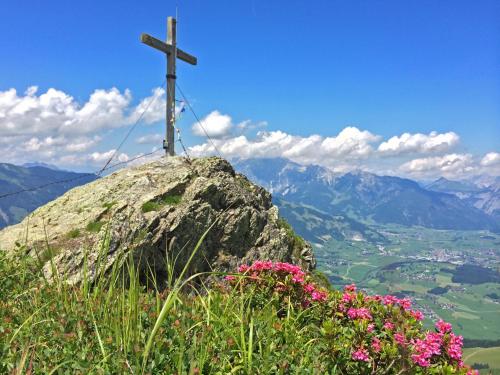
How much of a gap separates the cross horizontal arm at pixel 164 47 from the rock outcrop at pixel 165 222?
4.37 m

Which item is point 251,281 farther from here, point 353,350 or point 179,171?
point 179,171

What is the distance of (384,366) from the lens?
5.39 m

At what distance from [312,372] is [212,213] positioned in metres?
10.6

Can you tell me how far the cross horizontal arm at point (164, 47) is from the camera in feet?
49.8

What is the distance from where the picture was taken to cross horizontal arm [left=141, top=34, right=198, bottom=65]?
49.8ft

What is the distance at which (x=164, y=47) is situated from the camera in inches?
632

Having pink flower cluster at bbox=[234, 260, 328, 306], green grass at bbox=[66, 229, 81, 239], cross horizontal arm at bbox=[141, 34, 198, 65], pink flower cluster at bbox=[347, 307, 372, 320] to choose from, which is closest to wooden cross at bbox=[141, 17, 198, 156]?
cross horizontal arm at bbox=[141, 34, 198, 65]

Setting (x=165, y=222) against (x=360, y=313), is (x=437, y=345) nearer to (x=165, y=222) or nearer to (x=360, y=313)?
(x=360, y=313)

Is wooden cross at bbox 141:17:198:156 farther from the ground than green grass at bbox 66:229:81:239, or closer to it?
farther from the ground

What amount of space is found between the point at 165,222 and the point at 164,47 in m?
7.33

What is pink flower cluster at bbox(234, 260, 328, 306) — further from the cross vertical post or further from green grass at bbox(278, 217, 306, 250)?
green grass at bbox(278, 217, 306, 250)

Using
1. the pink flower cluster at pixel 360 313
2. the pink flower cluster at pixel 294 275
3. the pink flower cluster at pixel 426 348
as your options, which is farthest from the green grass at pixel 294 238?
the pink flower cluster at pixel 426 348

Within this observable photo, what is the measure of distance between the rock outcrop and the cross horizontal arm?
4.37 metres

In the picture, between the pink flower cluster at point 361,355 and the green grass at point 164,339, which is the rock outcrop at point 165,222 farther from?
the pink flower cluster at point 361,355
